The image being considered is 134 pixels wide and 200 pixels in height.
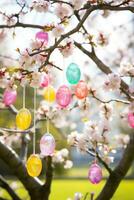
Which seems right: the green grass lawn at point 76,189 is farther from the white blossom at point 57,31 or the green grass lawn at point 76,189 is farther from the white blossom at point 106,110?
the white blossom at point 57,31

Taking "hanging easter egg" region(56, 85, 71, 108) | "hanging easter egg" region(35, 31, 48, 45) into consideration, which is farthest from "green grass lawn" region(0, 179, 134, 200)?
"hanging easter egg" region(35, 31, 48, 45)

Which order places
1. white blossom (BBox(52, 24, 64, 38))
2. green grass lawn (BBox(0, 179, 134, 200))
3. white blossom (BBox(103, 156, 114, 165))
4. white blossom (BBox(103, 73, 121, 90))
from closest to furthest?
white blossom (BBox(52, 24, 64, 38)) < white blossom (BBox(103, 73, 121, 90)) < white blossom (BBox(103, 156, 114, 165)) < green grass lawn (BBox(0, 179, 134, 200))

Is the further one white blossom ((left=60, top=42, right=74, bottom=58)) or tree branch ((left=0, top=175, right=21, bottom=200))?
tree branch ((left=0, top=175, right=21, bottom=200))

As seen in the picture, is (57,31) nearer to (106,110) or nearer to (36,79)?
(36,79)

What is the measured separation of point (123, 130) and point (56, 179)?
550 mm

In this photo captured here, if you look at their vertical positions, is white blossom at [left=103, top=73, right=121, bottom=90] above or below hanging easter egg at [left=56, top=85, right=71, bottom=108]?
above

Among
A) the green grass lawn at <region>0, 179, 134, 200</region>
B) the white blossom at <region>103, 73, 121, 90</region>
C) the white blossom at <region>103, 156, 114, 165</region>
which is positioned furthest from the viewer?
the green grass lawn at <region>0, 179, 134, 200</region>

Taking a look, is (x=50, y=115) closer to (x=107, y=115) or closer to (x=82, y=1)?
(x=107, y=115)

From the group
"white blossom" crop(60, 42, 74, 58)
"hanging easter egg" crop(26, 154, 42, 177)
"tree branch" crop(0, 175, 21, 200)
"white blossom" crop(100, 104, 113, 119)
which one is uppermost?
"white blossom" crop(60, 42, 74, 58)

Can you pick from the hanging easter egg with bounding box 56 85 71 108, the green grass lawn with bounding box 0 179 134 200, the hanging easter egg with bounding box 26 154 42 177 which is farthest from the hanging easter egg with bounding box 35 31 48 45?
the green grass lawn with bounding box 0 179 134 200

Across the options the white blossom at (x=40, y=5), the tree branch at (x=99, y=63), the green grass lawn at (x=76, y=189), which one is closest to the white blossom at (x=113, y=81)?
the tree branch at (x=99, y=63)

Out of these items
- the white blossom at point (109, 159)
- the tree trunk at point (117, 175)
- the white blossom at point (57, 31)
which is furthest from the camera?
the white blossom at point (109, 159)

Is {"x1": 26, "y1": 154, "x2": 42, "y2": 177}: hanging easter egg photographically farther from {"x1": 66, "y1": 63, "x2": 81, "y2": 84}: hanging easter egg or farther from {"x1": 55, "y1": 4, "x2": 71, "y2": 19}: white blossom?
{"x1": 55, "y1": 4, "x2": 71, "y2": 19}: white blossom

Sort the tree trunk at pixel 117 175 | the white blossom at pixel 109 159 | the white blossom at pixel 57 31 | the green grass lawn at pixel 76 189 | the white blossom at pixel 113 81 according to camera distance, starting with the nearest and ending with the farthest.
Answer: the white blossom at pixel 57 31
the white blossom at pixel 113 81
the tree trunk at pixel 117 175
the white blossom at pixel 109 159
the green grass lawn at pixel 76 189
